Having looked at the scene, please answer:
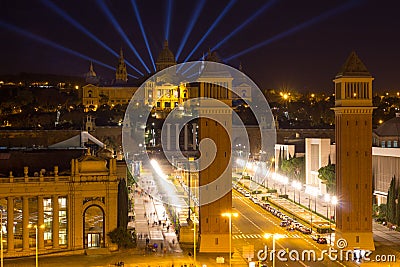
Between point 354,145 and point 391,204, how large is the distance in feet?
36.9

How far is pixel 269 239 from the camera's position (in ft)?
170

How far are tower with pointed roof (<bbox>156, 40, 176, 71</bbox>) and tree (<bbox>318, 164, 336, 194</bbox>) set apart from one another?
119 m

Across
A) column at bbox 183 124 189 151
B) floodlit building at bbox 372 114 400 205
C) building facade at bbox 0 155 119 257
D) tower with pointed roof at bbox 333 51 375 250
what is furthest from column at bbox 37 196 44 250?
column at bbox 183 124 189 151

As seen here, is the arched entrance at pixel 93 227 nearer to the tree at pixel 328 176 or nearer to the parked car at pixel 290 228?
the parked car at pixel 290 228

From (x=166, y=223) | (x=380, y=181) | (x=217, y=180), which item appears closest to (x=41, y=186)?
(x=217, y=180)

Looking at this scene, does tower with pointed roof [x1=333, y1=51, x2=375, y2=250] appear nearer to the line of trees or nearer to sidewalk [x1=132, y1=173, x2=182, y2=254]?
the line of trees

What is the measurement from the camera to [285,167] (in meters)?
89.2

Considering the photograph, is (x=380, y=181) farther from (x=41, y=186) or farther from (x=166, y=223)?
(x=41, y=186)

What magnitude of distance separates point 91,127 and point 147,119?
952 inches

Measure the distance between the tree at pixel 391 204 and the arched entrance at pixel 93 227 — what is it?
78.6ft

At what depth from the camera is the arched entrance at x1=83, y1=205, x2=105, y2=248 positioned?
46719 millimetres

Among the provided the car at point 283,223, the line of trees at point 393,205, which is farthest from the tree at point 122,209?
the line of trees at point 393,205

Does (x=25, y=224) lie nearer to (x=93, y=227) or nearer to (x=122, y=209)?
(x=93, y=227)

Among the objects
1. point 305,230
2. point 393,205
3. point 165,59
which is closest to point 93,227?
point 305,230
